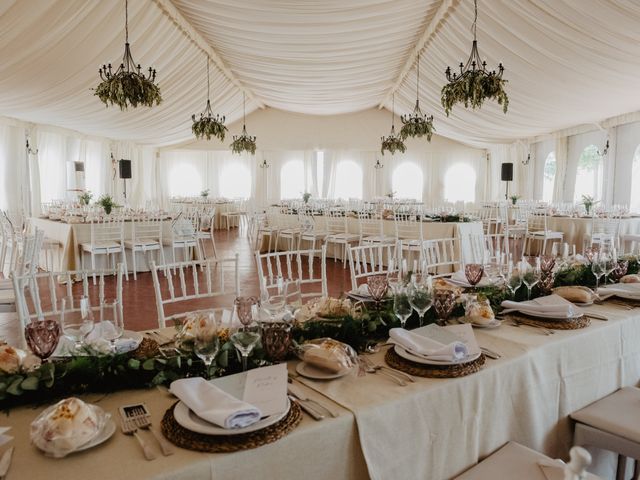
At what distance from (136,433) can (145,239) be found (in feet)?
21.9

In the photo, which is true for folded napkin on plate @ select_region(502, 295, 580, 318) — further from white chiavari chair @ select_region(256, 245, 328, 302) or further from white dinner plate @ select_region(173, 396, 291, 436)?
white dinner plate @ select_region(173, 396, 291, 436)

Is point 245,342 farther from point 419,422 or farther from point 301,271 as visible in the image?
point 301,271

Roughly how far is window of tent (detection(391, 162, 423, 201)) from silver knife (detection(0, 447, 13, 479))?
54.9ft

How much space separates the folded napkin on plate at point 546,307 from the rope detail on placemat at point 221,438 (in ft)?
4.23

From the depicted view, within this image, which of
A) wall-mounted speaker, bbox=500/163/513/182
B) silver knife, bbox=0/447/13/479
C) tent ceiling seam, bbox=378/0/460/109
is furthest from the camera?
wall-mounted speaker, bbox=500/163/513/182

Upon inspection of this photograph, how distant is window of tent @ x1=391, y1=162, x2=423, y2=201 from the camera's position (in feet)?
56.8

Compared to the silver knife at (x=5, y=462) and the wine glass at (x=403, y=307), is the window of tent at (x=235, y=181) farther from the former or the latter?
the silver knife at (x=5, y=462)

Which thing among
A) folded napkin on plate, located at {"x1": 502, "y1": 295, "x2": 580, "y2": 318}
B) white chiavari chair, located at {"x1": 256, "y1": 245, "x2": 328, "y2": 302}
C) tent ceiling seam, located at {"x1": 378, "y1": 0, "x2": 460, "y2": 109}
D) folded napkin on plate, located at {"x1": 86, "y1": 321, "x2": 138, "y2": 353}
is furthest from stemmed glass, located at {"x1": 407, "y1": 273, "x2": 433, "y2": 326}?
tent ceiling seam, located at {"x1": 378, "y1": 0, "x2": 460, "y2": 109}

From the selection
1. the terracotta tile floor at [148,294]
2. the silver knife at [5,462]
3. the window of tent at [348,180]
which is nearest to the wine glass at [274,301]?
the silver knife at [5,462]

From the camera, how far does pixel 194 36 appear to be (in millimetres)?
8602

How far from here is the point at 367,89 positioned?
12.2 m

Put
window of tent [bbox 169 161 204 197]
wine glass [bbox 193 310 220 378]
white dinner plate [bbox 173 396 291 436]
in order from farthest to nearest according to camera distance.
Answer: window of tent [bbox 169 161 204 197]
wine glass [bbox 193 310 220 378]
white dinner plate [bbox 173 396 291 436]

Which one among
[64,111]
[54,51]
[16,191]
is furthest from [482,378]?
[16,191]

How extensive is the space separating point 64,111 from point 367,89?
7088 millimetres
